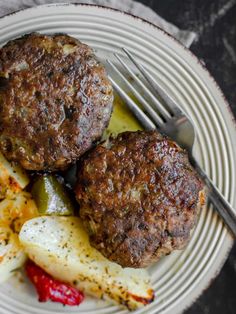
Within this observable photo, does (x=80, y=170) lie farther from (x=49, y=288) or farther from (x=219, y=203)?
(x=219, y=203)

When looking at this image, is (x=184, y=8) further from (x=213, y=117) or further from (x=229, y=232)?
(x=229, y=232)

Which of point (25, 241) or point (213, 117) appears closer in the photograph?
point (25, 241)

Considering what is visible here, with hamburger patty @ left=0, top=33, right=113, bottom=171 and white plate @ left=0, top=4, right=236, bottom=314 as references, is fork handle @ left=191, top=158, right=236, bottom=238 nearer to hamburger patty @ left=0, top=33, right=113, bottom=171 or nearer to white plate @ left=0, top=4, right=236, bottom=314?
white plate @ left=0, top=4, right=236, bottom=314

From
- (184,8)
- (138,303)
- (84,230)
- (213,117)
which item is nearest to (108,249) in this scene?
(84,230)

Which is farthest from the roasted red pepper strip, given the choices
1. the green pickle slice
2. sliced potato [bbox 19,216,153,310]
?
the green pickle slice

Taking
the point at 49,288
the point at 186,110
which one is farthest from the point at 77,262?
the point at 186,110

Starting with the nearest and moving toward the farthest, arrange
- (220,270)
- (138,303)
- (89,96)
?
(89,96) → (138,303) → (220,270)

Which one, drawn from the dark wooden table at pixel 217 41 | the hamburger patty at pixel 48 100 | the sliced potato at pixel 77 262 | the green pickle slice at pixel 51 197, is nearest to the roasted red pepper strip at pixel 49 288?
the sliced potato at pixel 77 262
